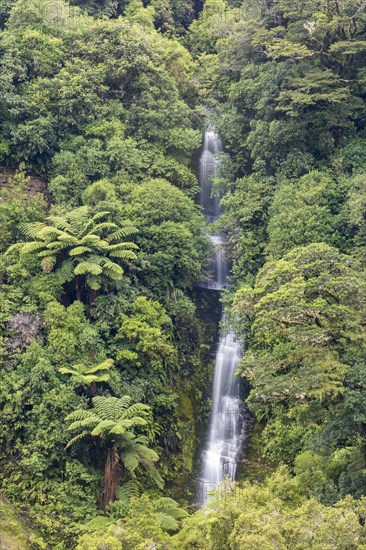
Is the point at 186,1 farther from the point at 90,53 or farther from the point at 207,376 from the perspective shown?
the point at 207,376

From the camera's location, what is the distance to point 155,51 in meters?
27.7

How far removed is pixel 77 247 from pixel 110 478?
6703mm

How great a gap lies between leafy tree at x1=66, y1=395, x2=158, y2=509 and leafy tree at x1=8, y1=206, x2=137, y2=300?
391 centimetres

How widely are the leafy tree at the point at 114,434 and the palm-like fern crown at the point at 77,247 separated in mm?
3953

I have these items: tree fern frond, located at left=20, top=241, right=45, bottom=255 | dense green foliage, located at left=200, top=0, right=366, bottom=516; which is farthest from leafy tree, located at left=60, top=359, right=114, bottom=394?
dense green foliage, located at left=200, top=0, right=366, bottom=516

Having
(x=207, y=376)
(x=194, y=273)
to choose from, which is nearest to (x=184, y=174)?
(x=194, y=273)

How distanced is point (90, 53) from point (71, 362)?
569 inches

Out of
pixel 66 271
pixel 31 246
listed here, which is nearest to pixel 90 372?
pixel 66 271

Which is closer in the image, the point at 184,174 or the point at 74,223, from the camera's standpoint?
the point at 74,223

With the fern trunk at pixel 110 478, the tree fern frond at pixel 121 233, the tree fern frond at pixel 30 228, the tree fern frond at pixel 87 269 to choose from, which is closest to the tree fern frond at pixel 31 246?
the tree fern frond at pixel 30 228

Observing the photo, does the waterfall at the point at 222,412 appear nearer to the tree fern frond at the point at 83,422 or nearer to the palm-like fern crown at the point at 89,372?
the tree fern frond at the point at 83,422

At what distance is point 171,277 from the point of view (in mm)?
22156

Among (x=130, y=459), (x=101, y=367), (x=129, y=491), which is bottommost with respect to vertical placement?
(x=129, y=491)

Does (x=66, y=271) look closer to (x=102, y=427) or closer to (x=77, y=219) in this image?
(x=77, y=219)
